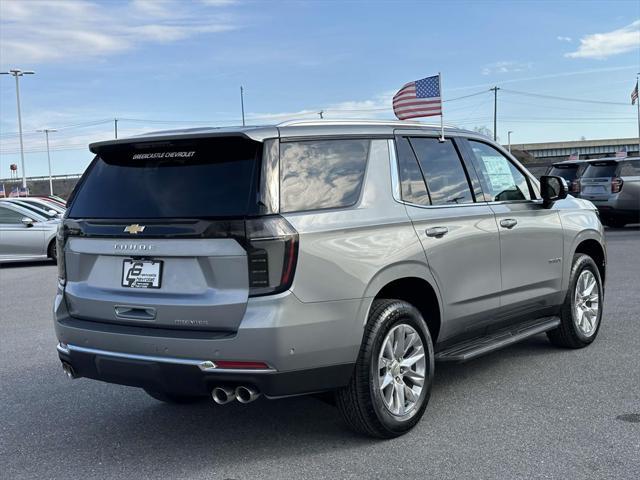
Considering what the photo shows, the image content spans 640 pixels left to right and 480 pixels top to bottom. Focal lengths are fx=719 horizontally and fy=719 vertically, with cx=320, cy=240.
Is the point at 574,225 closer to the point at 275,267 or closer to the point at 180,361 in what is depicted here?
the point at 275,267

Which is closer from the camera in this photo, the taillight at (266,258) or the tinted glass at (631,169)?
the taillight at (266,258)

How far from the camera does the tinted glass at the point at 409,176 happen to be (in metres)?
4.50

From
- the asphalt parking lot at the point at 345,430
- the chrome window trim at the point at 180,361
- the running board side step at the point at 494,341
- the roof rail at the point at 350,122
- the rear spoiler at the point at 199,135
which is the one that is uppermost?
the roof rail at the point at 350,122

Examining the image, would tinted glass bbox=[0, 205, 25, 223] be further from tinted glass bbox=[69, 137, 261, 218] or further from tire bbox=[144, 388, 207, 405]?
tinted glass bbox=[69, 137, 261, 218]

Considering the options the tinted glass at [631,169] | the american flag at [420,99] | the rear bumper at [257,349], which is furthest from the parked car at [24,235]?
the tinted glass at [631,169]

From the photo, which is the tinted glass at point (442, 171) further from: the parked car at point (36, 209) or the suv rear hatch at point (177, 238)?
the parked car at point (36, 209)

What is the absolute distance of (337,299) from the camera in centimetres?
383

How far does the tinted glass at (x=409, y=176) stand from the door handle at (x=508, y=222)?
0.86 metres

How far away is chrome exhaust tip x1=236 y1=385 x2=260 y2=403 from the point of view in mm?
3713

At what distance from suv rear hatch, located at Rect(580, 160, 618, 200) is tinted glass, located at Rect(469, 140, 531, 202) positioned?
13.6 m

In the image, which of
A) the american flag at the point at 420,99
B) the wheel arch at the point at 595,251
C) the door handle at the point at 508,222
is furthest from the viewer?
the american flag at the point at 420,99

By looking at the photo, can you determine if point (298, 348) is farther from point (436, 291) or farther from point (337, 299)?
point (436, 291)

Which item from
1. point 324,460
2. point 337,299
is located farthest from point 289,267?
point 324,460

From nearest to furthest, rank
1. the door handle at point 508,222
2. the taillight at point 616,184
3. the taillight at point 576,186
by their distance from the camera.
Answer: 1. the door handle at point 508,222
2. the taillight at point 616,184
3. the taillight at point 576,186
